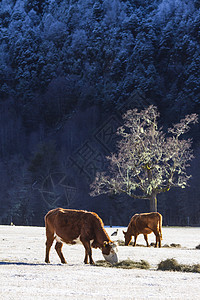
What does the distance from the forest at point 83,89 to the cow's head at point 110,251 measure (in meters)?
52.7

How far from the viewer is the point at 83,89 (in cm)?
10838

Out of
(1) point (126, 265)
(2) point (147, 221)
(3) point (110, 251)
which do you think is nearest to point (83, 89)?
(2) point (147, 221)

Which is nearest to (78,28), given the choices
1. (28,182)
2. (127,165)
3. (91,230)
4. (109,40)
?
(109,40)

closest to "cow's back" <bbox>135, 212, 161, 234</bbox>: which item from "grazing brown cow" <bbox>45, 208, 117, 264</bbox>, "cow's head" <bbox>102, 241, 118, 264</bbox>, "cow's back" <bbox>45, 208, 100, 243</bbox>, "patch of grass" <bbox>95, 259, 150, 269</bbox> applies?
"patch of grass" <bbox>95, 259, 150, 269</bbox>

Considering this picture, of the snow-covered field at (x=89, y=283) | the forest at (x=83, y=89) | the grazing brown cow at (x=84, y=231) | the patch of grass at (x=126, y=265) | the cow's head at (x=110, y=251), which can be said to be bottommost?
the snow-covered field at (x=89, y=283)

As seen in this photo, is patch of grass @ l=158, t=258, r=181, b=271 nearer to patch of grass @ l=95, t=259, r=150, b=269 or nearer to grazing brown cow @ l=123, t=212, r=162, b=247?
patch of grass @ l=95, t=259, r=150, b=269

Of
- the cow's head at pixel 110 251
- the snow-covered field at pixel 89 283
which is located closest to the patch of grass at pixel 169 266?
the snow-covered field at pixel 89 283

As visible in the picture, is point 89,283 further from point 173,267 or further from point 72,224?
point 173,267

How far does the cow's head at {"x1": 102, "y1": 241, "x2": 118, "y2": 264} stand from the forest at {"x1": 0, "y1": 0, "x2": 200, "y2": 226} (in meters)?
52.7

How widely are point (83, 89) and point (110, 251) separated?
323ft

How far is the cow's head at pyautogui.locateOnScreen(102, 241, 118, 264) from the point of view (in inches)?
435

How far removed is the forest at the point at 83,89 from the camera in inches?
2788

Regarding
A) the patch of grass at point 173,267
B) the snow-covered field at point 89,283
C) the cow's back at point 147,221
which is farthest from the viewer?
the cow's back at point 147,221

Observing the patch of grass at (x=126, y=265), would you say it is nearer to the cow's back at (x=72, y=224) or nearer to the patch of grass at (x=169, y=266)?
the patch of grass at (x=169, y=266)
